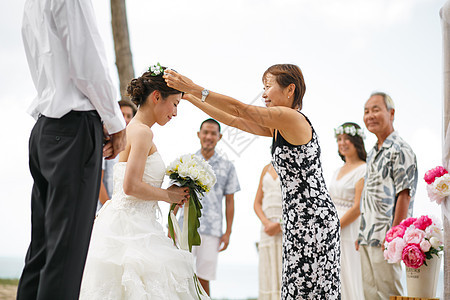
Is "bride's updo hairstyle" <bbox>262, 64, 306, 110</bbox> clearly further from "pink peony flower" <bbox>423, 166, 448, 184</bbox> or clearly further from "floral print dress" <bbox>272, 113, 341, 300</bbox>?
"pink peony flower" <bbox>423, 166, 448, 184</bbox>

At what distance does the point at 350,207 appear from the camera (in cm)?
489

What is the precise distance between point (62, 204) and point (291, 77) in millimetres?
1549

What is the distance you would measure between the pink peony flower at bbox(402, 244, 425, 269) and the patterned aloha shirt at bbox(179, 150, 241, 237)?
7.04 feet

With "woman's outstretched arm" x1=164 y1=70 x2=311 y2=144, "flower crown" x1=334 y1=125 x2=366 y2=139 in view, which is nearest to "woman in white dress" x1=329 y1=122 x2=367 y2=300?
"flower crown" x1=334 y1=125 x2=366 y2=139

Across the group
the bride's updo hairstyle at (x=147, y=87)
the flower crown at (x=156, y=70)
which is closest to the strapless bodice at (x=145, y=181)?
the bride's updo hairstyle at (x=147, y=87)

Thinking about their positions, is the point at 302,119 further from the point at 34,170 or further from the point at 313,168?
the point at 34,170

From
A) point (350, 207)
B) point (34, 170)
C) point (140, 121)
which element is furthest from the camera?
point (350, 207)

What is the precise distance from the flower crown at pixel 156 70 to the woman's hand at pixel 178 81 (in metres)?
0.41

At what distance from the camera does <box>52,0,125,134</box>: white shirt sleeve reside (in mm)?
1949

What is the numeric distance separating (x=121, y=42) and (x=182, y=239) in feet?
14.7

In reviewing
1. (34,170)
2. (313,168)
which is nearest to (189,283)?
(313,168)

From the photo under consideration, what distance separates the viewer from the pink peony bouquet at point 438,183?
10.3ft

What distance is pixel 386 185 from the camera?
4.10 metres

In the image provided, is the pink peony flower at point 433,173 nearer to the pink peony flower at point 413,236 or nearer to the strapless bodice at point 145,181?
the pink peony flower at point 413,236
